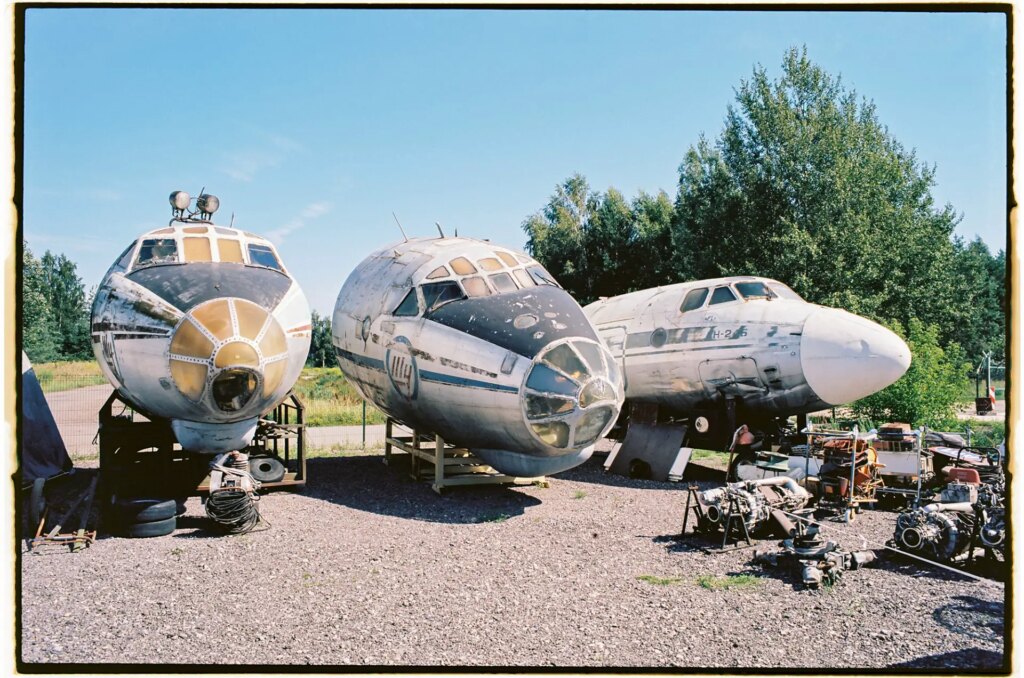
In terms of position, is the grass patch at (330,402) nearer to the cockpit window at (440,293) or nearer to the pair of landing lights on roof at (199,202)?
the pair of landing lights on roof at (199,202)

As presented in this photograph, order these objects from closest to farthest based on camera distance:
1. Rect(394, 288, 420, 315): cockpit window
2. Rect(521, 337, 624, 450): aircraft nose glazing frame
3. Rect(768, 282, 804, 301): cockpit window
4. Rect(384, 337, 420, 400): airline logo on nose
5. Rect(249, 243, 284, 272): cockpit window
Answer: Rect(521, 337, 624, 450): aircraft nose glazing frame < Rect(249, 243, 284, 272): cockpit window < Rect(384, 337, 420, 400): airline logo on nose < Rect(394, 288, 420, 315): cockpit window < Rect(768, 282, 804, 301): cockpit window

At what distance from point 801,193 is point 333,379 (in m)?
26.3

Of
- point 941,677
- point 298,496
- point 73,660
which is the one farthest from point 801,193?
point 73,660

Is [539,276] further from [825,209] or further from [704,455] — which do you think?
[825,209]

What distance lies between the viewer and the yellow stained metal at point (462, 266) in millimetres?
12646

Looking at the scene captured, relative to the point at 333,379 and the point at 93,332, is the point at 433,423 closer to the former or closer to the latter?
the point at 93,332

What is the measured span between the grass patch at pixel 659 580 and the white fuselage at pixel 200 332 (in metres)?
5.36

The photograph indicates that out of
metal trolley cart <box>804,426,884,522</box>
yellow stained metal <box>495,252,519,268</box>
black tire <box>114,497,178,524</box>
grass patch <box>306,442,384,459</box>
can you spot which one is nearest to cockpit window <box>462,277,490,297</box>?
yellow stained metal <box>495,252,519,268</box>

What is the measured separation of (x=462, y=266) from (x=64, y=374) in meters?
10.7

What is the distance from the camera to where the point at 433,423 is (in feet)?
41.2

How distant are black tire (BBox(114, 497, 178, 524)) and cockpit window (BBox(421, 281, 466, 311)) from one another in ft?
15.8

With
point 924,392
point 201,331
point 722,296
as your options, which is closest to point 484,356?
point 201,331

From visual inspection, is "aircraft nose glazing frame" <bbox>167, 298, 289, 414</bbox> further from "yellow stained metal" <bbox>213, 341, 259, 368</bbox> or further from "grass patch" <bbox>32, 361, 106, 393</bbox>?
"grass patch" <bbox>32, 361, 106, 393</bbox>

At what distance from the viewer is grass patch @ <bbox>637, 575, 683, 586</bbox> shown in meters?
8.41
